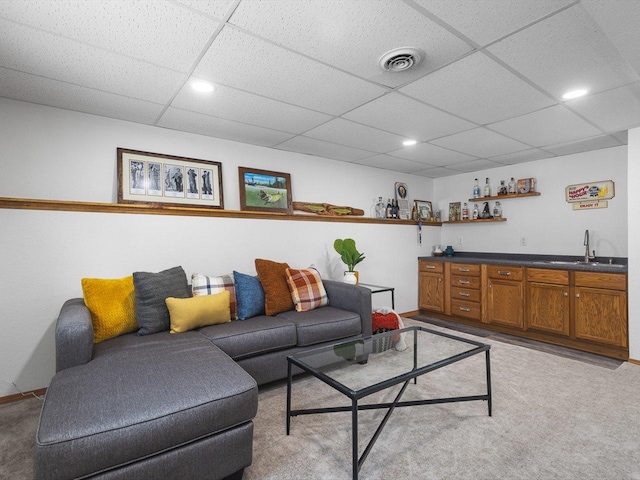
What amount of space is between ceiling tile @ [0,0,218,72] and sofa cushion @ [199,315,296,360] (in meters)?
1.81

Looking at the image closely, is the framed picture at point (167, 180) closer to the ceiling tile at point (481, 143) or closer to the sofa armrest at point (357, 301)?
the sofa armrest at point (357, 301)

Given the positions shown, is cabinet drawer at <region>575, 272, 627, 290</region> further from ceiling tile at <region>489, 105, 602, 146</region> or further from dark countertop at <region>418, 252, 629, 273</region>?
ceiling tile at <region>489, 105, 602, 146</region>

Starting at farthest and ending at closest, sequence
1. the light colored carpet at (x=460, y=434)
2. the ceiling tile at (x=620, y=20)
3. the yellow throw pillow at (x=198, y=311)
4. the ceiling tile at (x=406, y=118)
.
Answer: the ceiling tile at (x=406, y=118), the yellow throw pillow at (x=198, y=311), the light colored carpet at (x=460, y=434), the ceiling tile at (x=620, y=20)

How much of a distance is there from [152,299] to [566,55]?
3113 millimetres

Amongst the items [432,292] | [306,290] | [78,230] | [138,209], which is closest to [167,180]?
[138,209]

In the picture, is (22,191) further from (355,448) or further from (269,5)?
(355,448)

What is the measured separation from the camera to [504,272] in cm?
405

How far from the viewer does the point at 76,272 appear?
2.58m

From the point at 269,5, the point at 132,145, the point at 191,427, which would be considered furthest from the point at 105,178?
the point at 191,427

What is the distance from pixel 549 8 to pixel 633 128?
243cm

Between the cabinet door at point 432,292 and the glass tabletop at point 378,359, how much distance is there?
7.86 feet

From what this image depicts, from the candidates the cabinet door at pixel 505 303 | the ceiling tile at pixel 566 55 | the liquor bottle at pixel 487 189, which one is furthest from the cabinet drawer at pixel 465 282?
the ceiling tile at pixel 566 55

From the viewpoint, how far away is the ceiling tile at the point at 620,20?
1.47 m

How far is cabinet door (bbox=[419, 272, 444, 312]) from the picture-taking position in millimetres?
4789
